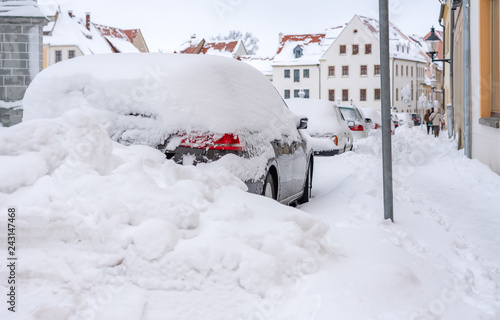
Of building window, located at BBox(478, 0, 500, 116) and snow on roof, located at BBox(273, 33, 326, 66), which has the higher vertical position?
snow on roof, located at BBox(273, 33, 326, 66)

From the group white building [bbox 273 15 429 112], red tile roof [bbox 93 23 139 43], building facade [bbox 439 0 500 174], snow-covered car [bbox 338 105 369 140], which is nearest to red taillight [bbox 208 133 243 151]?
building facade [bbox 439 0 500 174]

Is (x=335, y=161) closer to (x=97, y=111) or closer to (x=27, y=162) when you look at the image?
(x=97, y=111)

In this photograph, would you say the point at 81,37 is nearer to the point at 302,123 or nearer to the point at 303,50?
the point at 303,50

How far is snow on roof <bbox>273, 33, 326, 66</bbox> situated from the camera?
265ft

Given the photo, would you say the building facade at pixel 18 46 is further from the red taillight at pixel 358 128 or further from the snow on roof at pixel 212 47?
the snow on roof at pixel 212 47

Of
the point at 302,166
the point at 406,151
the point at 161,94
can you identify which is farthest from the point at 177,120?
the point at 406,151

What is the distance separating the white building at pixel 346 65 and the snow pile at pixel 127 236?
7277 centimetres

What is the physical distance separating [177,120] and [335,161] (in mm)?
7725

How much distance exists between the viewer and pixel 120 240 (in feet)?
11.8

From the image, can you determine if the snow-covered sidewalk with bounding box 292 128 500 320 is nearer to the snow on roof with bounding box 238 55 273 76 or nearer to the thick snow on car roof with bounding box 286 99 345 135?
the thick snow on car roof with bounding box 286 99 345 135

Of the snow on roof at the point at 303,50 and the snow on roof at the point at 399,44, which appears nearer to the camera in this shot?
the snow on roof at the point at 399,44

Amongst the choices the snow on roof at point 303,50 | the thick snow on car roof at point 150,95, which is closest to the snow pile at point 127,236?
the thick snow on car roof at point 150,95

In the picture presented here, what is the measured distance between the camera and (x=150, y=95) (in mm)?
5285

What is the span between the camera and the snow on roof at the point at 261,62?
83.6 metres
